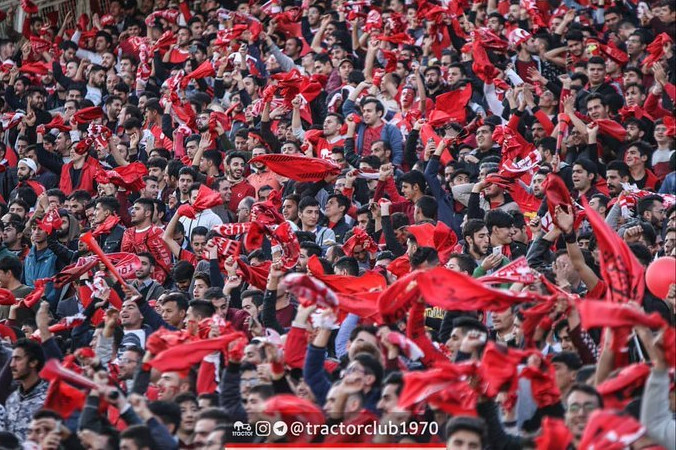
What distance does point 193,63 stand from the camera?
52.6 feet

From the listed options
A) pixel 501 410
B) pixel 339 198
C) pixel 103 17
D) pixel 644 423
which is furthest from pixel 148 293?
pixel 103 17

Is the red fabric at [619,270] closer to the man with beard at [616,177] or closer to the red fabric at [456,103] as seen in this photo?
the man with beard at [616,177]

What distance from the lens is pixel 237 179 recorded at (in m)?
12.5

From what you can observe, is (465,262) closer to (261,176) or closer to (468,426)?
(468,426)

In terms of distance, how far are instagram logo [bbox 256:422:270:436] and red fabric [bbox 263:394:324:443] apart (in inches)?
4.1

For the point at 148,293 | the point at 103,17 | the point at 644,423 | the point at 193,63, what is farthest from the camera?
the point at 103,17

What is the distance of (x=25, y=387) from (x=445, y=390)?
3099 mm

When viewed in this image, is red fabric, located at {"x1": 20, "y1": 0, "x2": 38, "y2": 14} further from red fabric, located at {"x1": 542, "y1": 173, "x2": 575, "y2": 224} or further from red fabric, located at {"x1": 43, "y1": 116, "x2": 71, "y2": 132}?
red fabric, located at {"x1": 542, "y1": 173, "x2": 575, "y2": 224}

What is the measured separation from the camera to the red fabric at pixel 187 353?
7941 millimetres

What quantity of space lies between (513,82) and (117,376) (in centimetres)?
568

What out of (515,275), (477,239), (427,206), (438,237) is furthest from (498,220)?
(515,275)

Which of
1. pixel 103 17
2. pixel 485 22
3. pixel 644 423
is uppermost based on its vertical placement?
pixel 644 423

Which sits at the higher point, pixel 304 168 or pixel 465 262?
pixel 465 262

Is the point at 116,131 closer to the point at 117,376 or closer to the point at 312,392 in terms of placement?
the point at 117,376
